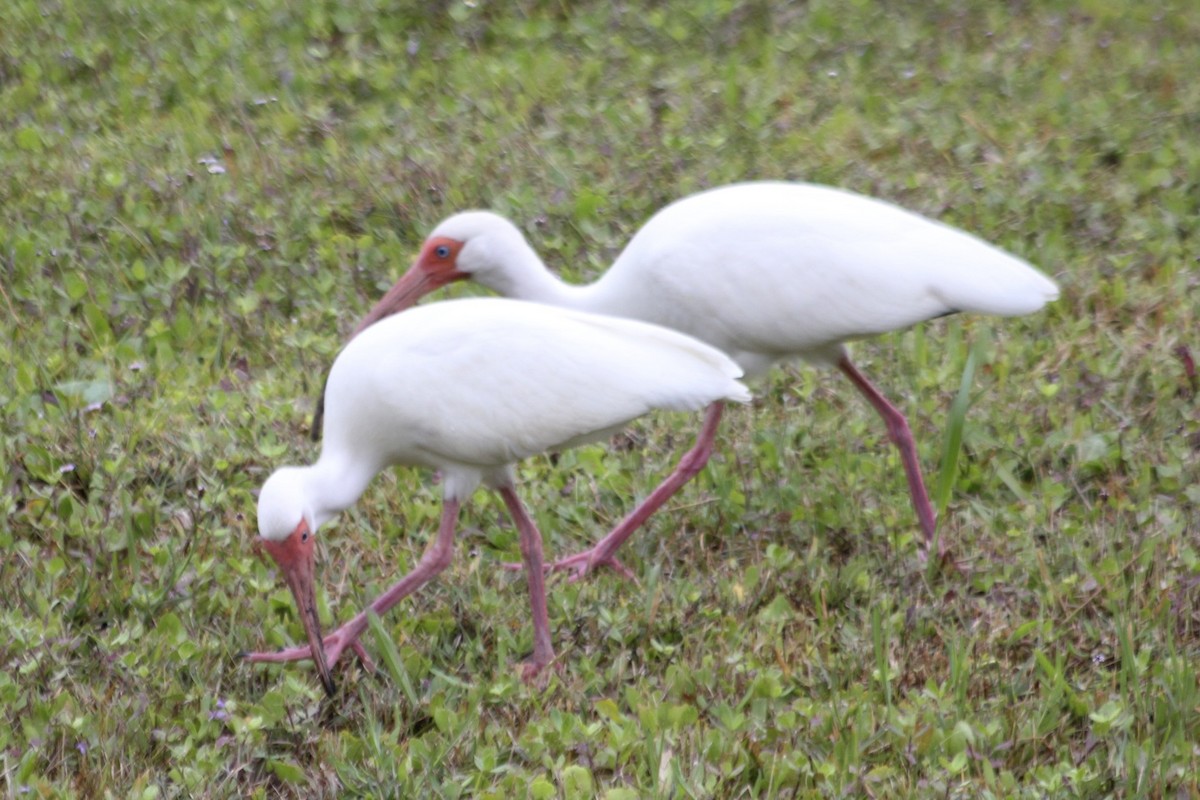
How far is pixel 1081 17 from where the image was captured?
8039 millimetres

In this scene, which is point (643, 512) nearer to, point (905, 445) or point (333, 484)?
point (905, 445)

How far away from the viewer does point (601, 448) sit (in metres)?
4.86

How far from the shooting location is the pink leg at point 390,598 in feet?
12.2

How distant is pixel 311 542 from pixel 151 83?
384cm

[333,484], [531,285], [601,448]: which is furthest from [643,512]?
[333,484]

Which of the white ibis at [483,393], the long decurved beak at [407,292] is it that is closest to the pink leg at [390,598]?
the white ibis at [483,393]

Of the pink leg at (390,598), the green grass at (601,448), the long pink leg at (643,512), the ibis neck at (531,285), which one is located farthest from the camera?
the ibis neck at (531,285)

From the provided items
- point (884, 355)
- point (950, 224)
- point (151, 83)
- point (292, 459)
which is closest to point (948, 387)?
point (884, 355)

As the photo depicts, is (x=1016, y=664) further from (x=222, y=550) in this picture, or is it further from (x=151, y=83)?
(x=151, y=83)

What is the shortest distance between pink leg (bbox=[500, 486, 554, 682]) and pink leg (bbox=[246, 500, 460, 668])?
152 millimetres

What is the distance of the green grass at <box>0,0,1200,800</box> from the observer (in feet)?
11.2

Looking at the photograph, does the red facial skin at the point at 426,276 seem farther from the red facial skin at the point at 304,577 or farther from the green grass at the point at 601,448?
the red facial skin at the point at 304,577

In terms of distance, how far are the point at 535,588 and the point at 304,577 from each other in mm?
569

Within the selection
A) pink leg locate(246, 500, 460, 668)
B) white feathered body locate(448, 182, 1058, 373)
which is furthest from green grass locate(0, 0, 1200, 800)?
white feathered body locate(448, 182, 1058, 373)
